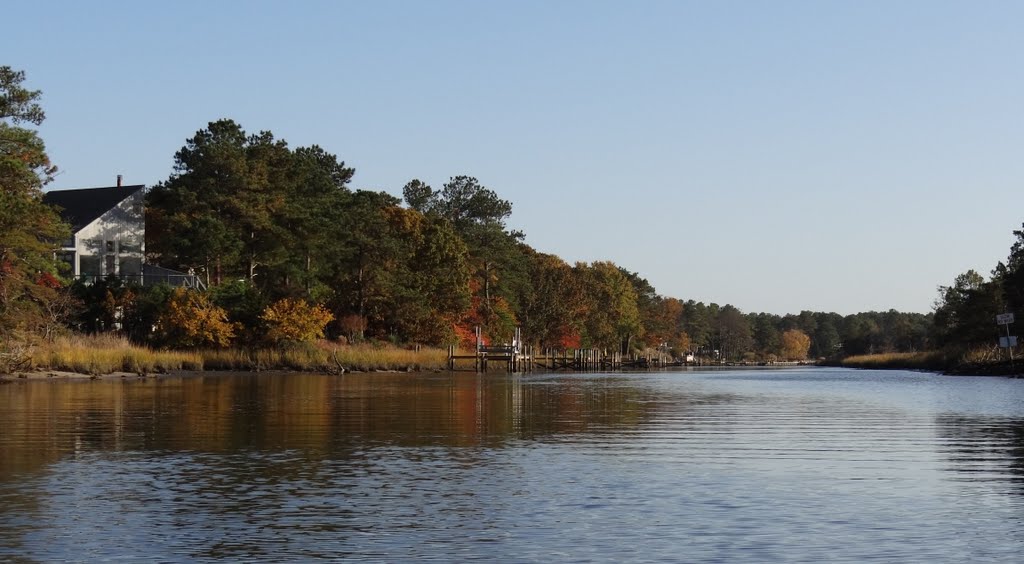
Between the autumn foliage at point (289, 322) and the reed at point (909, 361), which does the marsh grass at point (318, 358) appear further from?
the reed at point (909, 361)

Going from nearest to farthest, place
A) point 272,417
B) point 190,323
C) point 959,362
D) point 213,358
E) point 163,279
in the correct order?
point 272,417
point 213,358
point 190,323
point 163,279
point 959,362

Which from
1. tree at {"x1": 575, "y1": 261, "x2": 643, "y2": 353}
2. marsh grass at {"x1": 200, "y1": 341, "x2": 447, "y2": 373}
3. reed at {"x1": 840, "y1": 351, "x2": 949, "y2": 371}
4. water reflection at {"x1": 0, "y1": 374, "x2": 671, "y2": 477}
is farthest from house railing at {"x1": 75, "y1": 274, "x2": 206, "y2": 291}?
tree at {"x1": 575, "y1": 261, "x2": 643, "y2": 353}

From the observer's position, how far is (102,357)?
6103 centimetres

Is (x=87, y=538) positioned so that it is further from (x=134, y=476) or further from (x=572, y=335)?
(x=572, y=335)

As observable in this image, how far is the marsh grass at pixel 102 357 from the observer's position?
5756 centimetres

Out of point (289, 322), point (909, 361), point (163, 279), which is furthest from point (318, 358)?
point (909, 361)

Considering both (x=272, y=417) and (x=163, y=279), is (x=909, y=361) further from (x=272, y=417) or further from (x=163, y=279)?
→ (x=272, y=417)

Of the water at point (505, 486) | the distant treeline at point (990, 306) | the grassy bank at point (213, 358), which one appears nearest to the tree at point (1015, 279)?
the distant treeline at point (990, 306)

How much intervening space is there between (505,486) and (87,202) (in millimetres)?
78913

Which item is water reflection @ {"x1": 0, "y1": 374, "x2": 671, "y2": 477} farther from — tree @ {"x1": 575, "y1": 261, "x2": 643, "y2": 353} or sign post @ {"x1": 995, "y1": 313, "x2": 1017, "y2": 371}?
tree @ {"x1": 575, "y1": 261, "x2": 643, "y2": 353}

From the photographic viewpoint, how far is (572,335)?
152875mm

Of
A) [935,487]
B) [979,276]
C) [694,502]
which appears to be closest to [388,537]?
[694,502]

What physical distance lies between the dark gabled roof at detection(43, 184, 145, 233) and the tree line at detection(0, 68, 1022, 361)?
11.5ft

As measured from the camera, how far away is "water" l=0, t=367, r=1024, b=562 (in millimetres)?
12523
